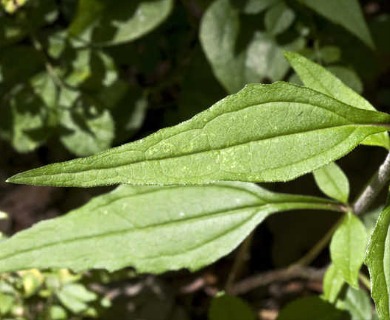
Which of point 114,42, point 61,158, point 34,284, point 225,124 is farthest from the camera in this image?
point 61,158

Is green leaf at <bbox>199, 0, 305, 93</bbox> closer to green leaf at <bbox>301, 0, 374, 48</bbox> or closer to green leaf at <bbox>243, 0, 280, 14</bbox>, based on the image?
green leaf at <bbox>243, 0, 280, 14</bbox>

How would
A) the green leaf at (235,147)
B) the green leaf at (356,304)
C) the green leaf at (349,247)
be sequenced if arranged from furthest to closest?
the green leaf at (356,304), the green leaf at (349,247), the green leaf at (235,147)

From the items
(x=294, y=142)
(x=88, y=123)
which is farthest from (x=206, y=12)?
(x=294, y=142)

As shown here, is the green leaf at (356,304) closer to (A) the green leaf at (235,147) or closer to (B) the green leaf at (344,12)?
(B) the green leaf at (344,12)

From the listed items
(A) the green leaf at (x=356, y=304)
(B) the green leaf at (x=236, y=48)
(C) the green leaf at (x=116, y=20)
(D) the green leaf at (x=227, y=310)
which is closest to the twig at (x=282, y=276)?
(A) the green leaf at (x=356, y=304)

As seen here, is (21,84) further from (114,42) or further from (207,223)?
(207,223)

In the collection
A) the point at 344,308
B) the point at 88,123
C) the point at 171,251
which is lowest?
the point at 344,308
